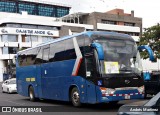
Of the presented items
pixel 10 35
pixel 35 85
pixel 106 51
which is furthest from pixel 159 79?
pixel 10 35

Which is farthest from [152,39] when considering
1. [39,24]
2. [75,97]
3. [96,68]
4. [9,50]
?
[39,24]

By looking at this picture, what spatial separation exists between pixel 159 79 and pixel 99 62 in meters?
5.49

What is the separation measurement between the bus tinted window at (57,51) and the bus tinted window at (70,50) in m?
0.36

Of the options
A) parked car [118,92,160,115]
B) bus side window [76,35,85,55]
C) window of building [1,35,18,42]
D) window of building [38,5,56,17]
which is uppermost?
window of building [38,5,56,17]

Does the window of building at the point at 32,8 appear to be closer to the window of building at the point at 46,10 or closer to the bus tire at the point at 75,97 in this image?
the window of building at the point at 46,10

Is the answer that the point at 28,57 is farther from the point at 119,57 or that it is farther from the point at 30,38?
the point at 30,38

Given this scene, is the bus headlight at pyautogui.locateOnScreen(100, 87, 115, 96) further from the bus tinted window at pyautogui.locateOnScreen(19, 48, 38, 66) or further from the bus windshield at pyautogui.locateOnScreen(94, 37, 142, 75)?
the bus tinted window at pyautogui.locateOnScreen(19, 48, 38, 66)

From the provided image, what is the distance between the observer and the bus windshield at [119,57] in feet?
47.4

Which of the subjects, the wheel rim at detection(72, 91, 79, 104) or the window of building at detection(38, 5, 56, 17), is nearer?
the wheel rim at detection(72, 91, 79, 104)

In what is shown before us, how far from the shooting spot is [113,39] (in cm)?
1524

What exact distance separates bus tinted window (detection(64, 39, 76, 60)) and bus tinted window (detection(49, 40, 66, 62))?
36 cm

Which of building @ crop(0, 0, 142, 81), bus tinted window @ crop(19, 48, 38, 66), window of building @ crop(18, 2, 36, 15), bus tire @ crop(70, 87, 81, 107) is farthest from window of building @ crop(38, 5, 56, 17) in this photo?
bus tire @ crop(70, 87, 81, 107)

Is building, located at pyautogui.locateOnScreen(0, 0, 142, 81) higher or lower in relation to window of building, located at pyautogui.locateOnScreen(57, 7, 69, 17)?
lower

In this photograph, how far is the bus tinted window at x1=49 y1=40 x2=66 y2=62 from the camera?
1701cm
